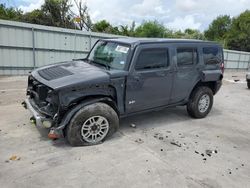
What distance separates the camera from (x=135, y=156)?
3961 mm

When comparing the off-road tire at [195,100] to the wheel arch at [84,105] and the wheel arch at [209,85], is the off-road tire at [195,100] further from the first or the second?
the wheel arch at [84,105]

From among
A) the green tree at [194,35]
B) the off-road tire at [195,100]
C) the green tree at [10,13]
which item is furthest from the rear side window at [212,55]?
the green tree at [194,35]

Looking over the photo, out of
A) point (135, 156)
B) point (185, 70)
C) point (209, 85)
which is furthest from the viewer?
point (209, 85)

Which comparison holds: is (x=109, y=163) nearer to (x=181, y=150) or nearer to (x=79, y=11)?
(x=181, y=150)

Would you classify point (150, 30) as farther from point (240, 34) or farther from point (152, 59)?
point (152, 59)

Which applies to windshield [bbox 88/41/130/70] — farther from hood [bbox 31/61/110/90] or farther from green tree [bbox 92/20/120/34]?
green tree [bbox 92/20/120/34]

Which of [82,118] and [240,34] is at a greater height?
[240,34]

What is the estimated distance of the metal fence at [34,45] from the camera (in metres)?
10.5

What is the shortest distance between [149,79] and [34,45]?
805 cm

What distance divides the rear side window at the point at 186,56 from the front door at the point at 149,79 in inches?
13.5

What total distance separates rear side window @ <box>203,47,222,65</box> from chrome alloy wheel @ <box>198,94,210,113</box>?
87cm

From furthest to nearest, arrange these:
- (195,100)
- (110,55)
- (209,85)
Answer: (209,85)
(195,100)
(110,55)

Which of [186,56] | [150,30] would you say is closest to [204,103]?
[186,56]

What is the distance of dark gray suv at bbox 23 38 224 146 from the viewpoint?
4.00m
